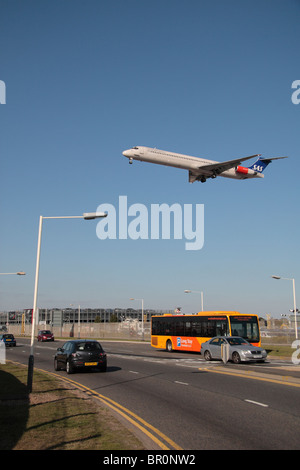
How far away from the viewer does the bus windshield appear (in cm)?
2933

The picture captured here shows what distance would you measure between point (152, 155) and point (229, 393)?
83.6 feet

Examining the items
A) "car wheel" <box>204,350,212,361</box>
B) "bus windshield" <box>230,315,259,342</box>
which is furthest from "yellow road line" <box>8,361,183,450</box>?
"bus windshield" <box>230,315,259,342</box>

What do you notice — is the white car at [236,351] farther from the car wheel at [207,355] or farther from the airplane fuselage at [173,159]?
the airplane fuselage at [173,159]

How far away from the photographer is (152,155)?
3597 centimetres

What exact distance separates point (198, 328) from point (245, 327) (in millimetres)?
4194

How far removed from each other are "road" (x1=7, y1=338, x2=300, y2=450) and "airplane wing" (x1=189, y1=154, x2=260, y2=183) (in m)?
21.5

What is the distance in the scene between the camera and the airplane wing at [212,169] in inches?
1500

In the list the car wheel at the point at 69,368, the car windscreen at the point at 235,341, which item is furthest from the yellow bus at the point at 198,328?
the car wheel at the point at 69,368

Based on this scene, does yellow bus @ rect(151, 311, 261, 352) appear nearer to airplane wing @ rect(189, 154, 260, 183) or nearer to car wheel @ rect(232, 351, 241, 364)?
car wheel @ rect(232, 351, 241, 364)

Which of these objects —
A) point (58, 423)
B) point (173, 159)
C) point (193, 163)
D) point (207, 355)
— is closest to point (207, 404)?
point (58, 423)

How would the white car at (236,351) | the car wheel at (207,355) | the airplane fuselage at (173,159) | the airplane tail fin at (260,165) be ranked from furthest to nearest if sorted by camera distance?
1. the airplane tail fin at (260,165)
2. the airplane fuselage at (173,159)
3. the car wheel at (207,355)
4. the white car at (236,351)

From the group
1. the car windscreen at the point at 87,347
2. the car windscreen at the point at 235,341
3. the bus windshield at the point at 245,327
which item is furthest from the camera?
the bus windshield at the point at 245,327

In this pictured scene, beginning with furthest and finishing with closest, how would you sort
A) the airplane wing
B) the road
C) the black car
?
1. the airplane wing
2. the black car
3. the road
